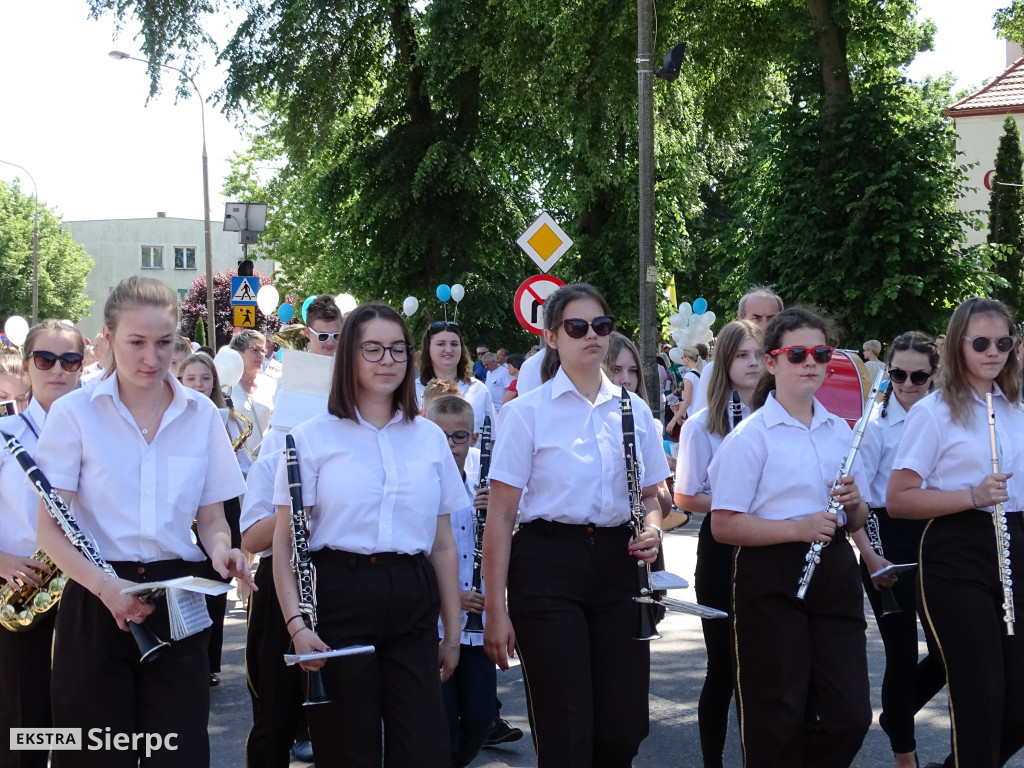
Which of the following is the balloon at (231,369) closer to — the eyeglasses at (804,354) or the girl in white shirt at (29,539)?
the girl in white shirt at (29,539)

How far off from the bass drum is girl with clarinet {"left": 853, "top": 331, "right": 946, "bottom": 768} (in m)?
0.12

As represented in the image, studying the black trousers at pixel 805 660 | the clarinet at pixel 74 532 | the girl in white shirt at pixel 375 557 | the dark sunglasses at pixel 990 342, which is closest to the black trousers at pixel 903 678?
the dark sunglasses at pixel 990 342

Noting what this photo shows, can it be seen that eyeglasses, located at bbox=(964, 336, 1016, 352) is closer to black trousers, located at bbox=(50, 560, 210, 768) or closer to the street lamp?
black trousers, located at bbox=(50, 560, 210, 768)

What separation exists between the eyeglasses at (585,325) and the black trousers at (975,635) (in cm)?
157

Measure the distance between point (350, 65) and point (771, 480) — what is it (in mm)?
23248

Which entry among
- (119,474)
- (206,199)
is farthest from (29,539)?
(206,199)

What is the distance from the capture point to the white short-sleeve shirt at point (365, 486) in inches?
149

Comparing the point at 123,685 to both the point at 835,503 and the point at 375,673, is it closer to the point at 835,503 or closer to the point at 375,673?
the point at 375,673

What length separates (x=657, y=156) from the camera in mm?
25203

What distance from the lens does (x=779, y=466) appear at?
439 cm

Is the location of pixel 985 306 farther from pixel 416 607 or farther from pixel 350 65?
pixel 350 65

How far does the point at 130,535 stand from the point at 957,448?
310 centimetres

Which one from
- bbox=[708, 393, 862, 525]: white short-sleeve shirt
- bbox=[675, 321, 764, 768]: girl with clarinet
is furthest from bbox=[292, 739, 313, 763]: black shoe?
bbox=[708, 393, 862, 525]: white short-sleeve shirt

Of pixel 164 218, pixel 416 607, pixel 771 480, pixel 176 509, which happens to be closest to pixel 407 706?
pixel 416 607
